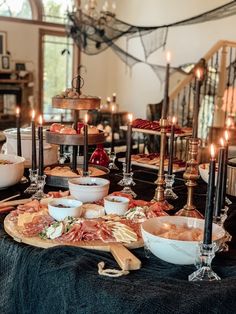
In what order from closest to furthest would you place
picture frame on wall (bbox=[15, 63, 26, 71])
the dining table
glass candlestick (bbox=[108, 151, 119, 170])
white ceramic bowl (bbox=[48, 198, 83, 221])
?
the dining table → white ceramic bowl (bbox=[48, 198, 83, 221]) → glass candlestick (bbox=[108, 151, 119, 170]) → picture frame on wall (bbox=[15, 63, 26, 71])

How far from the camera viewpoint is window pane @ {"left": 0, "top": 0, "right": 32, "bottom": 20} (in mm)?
8758

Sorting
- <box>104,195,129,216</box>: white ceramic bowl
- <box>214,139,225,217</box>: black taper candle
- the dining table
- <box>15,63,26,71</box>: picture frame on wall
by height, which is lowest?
the dining table

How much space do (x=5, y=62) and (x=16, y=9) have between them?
3.42 ft

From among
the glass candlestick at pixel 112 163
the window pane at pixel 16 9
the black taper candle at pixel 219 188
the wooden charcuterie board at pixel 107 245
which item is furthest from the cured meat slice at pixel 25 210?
the window pane at pixel 16 9

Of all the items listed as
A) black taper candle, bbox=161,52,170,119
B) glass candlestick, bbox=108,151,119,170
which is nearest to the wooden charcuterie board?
black taper candle, bbox=161,52,170,119

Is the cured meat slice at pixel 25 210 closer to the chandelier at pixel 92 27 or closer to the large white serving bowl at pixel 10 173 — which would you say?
the large white serving bowl at pixel 10 173

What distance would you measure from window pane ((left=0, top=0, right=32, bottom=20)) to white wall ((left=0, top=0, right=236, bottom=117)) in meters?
0.19

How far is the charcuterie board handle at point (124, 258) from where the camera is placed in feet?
4.18

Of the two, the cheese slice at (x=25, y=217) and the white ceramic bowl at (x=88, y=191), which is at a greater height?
the white ceramic bowl at (x=88, y=191)

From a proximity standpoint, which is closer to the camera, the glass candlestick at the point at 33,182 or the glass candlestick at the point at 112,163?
the glass candlestick at the point at 33,182

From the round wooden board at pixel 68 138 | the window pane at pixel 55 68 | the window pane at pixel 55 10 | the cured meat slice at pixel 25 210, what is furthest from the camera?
the window pane at pixel 55 68

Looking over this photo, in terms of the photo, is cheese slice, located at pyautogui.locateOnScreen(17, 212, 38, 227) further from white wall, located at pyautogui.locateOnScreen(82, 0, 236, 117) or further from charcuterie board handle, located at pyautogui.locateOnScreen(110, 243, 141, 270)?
white wall, located at pyautogui.locateOnScreen(82, 0, 236, 117)

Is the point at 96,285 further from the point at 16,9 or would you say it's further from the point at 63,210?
the point at 16,9

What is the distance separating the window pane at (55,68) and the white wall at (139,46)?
313 mm
